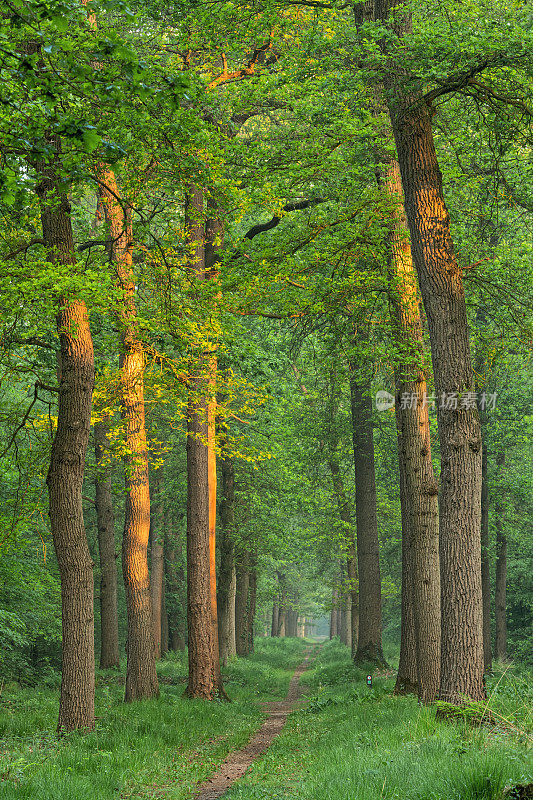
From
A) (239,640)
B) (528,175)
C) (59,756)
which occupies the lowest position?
(239,640)

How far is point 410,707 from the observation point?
9.72 metres

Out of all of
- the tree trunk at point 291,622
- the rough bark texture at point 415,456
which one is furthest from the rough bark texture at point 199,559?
the tree trunk at point 291,622

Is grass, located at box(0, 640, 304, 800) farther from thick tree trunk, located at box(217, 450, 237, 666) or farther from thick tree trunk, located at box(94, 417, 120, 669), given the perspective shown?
thick tree trunk, located at box(217, 450, 237, 666)

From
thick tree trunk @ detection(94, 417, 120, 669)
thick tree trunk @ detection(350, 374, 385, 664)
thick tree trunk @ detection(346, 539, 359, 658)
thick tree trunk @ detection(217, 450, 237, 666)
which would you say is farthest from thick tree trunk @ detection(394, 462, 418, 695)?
thick tree trunk @ detection(346, 539, 359, 658)

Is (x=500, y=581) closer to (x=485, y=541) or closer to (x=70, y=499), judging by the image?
(x=485, y=541)

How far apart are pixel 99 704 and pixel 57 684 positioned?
30.2 feet

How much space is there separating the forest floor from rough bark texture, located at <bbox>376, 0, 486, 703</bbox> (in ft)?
1.98

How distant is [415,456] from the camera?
11.6 m

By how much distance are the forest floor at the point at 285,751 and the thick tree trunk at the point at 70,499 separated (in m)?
0.74

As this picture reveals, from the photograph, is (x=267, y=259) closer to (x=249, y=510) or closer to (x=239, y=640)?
(x=249, y=510)

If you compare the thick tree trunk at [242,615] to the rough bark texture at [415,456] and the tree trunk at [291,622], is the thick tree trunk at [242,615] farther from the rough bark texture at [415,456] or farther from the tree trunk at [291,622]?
the tree trunk at [291,622]

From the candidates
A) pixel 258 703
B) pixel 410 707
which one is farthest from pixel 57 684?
pixel 410 707

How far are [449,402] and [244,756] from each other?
612cm

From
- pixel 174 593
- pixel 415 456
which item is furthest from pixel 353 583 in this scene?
pixel 415 456
